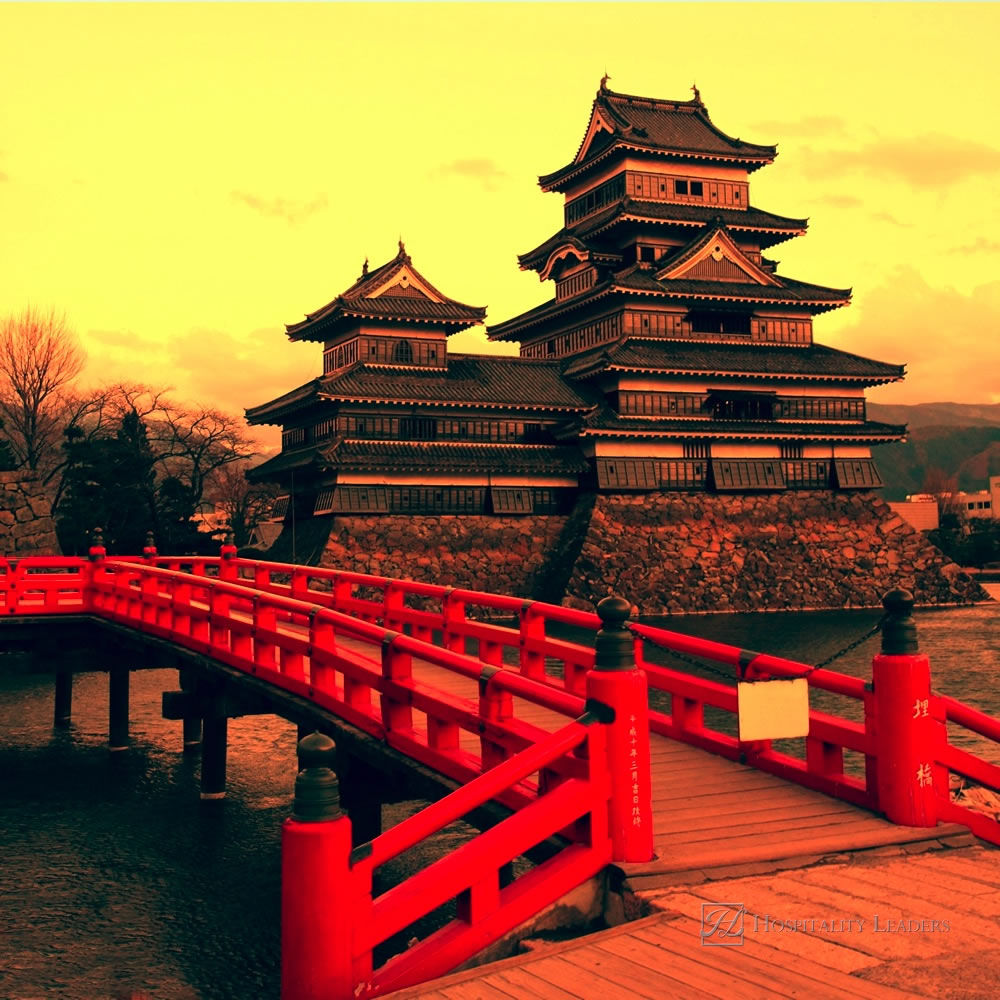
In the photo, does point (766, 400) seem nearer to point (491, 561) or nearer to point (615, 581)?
point (615, 581)

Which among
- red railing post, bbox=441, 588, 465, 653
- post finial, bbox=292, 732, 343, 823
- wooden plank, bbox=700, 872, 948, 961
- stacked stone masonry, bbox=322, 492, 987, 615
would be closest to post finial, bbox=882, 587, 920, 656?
wooden plank, bbox=700, 872, 948, 961

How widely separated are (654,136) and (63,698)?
1701 inches

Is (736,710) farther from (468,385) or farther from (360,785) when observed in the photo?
(468,385)

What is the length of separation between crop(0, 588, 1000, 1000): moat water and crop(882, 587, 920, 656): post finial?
635 cm

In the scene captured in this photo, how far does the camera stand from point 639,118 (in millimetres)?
56531

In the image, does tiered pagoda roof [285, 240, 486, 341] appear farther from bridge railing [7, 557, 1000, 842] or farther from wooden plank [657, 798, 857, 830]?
wooden plank [657, 798, 857, 830]

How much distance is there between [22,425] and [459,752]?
2174 inches

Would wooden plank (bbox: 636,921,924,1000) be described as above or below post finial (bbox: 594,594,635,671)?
below

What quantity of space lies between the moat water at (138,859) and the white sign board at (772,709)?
560cm

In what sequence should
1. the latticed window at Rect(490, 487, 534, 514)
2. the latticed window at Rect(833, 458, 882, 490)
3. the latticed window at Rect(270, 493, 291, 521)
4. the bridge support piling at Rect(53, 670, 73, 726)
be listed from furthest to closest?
the latticed window at Rect(833, 458, 882, 490) → the latticed window at Rect(270, 493, 291, 521) → the latticed window at Rect(490, 487, 534, 514) → the bridge support piling at Rect(53, 670, 73, 726)

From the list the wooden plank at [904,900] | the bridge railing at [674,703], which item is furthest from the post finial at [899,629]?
the wooden plank at [904,900]

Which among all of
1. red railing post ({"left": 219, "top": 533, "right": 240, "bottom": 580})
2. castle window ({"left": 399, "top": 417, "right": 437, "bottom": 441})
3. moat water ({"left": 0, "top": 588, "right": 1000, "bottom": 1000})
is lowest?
moat water ({"left": 0, "top": 588, "right": 1000, "bottom": 1000})

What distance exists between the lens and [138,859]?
44.6ft

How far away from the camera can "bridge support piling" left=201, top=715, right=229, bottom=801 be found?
1580cm
